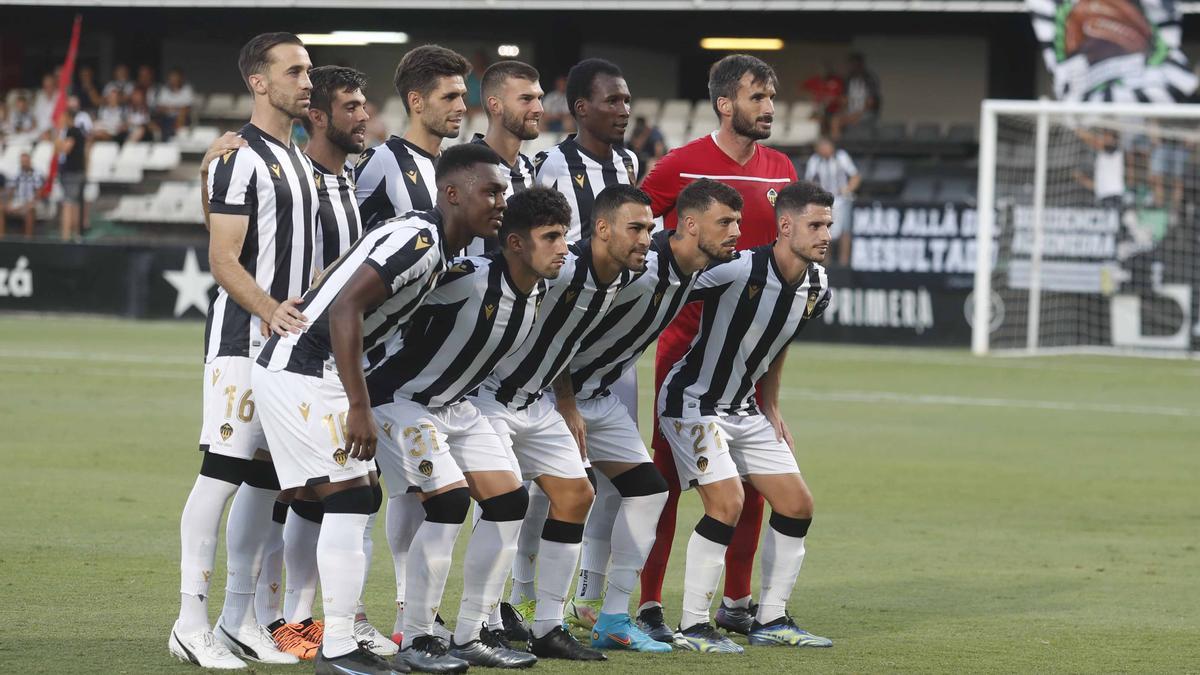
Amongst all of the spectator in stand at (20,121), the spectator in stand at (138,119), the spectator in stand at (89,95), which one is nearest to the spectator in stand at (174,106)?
the spectator in stand at (138,119)

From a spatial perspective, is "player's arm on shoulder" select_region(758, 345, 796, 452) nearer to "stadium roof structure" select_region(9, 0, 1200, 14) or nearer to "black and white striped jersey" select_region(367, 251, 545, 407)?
"black and white striped jersey" select_region(367, 251, 545, 407)

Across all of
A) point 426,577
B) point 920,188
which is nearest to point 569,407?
point 426,577

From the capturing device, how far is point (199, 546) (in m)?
5.42

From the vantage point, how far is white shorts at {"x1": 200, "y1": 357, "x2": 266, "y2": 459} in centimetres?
542

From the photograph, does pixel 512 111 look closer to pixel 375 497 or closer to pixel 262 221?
pixel 262 221

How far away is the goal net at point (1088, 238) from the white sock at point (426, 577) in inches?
600

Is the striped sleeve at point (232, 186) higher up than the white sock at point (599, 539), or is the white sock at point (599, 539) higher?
the striped sleeve at point (232, 186)

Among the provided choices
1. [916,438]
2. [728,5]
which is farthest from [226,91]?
[916,438]

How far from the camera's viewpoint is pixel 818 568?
769 centimetres

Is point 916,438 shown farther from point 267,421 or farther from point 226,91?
point 226,91

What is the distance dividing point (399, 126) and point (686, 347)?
21.9 meters

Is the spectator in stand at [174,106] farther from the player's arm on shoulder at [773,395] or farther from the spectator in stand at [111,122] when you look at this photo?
the player's arm on shoulder at [773,395]

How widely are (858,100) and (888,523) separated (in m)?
18.9

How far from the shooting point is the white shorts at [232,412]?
5.42m
